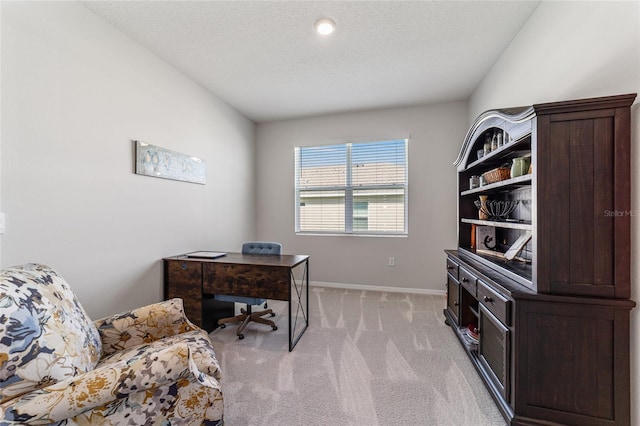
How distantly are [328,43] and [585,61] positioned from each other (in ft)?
6.09

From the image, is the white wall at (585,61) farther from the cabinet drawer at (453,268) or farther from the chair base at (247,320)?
the chair base at (247,320)

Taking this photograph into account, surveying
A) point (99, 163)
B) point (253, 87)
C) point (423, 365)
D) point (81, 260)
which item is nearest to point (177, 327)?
point (81, 260)

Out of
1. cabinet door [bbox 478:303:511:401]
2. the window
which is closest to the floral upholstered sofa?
cabinet door [bbox 478:303:511:401]

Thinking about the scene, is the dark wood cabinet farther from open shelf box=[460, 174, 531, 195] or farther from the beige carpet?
the beige carpet

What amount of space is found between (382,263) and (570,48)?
3012 millimetres

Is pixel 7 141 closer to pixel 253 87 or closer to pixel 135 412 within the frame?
pixel 135 412

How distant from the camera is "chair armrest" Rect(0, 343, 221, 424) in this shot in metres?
0.88

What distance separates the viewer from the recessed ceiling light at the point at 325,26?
6.80ft

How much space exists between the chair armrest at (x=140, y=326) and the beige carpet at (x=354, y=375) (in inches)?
23.5

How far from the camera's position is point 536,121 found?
→ 1.37 meters

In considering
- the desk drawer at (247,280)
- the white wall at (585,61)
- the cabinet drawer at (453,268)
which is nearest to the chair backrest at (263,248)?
the desk drawer at (247,280)

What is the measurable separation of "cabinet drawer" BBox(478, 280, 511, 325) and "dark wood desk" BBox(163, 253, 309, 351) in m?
1.48

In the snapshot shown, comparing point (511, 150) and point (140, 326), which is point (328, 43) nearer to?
point (511, 150)

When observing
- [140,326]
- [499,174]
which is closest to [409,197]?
[499,174]
